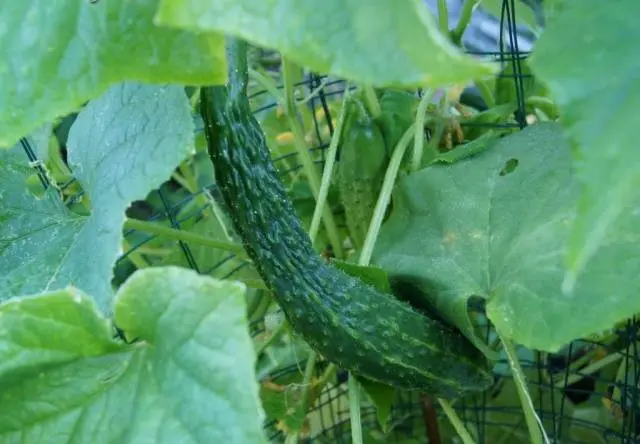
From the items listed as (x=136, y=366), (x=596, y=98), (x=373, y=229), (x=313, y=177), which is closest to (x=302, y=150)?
(x=313, y=177)

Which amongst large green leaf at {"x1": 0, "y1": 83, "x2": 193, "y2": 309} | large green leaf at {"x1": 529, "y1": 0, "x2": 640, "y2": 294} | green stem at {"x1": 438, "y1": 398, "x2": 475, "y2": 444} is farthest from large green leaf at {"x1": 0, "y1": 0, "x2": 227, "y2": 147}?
green stem at {"x1": 438, "y1": 398, "x2": 475, "y2": 444}

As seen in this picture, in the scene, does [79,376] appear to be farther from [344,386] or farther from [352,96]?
[344,386]

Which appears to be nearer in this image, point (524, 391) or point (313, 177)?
point (524, 391)

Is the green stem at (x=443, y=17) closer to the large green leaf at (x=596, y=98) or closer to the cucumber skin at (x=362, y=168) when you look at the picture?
the cucumber skin at (x=362, y=168)

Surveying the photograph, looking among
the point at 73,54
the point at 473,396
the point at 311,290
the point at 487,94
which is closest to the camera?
the point at 73,54

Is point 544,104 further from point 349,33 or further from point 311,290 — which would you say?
point 349,33

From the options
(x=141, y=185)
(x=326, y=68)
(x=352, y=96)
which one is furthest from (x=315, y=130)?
(x=326, y=68)
